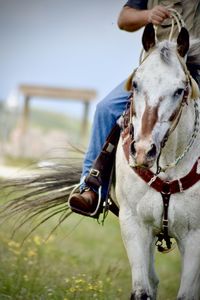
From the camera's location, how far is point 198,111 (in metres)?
5.80

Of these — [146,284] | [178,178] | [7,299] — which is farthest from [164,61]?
[7,299]

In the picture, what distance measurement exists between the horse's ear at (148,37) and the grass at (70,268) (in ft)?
6.32

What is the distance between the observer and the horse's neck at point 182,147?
5629 millimetres

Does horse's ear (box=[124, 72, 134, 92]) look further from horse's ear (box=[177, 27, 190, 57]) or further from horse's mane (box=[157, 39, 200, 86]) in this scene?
horse's mane (box=[157, 39, 200, 86])

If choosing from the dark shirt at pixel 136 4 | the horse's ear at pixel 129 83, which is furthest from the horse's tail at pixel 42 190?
the horse's ear at pixel 129 83

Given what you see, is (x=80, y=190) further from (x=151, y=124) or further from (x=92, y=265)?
(x=92, y=265)

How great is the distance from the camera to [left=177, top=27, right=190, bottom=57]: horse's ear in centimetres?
555

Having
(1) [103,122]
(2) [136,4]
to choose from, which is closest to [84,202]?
(1) [103,122]

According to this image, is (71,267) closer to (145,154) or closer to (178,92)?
(178,92)

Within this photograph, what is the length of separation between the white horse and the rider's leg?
19.3 inches

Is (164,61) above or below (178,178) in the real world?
above

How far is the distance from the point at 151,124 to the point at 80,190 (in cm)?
166

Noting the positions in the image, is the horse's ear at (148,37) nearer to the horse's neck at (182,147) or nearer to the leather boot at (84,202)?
the horse's neck at (182,147)

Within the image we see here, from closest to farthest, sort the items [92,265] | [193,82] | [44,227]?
[193,82] → [92,265] → [44,227]
